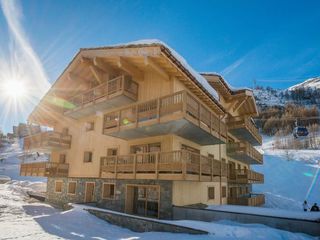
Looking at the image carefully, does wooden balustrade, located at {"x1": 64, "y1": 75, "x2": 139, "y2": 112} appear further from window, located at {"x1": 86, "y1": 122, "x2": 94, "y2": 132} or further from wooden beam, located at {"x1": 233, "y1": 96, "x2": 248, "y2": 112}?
wooden beam, located at {"x1": 233, "y1": 96, "x2": 248, "y2": 112}

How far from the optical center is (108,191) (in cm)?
1711

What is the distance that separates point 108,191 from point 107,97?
22.6ft

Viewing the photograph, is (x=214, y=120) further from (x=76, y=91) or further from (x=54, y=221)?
(x=76, y=91)

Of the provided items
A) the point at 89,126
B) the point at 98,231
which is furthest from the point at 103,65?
the point at 98,231

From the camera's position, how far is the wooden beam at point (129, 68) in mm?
15133

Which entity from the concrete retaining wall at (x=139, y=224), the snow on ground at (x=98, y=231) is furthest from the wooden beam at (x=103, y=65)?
the snow on ground at (x=98, y=231)

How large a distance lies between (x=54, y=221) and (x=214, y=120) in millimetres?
10846

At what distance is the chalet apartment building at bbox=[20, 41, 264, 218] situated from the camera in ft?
41.6

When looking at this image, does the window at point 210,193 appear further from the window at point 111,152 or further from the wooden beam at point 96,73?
the wooden beam at point 96,73

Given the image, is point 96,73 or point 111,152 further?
point 96,73

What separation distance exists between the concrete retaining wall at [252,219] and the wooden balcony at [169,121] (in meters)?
4.40

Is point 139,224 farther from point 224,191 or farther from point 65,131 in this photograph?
point 65,131

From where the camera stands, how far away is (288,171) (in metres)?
46.7

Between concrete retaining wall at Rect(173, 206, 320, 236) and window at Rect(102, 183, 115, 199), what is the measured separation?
20.6 ft
